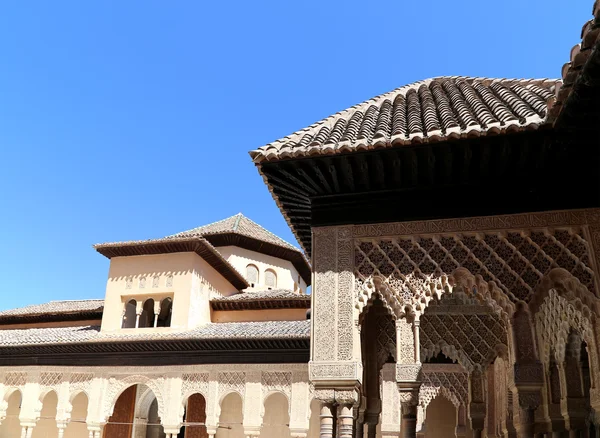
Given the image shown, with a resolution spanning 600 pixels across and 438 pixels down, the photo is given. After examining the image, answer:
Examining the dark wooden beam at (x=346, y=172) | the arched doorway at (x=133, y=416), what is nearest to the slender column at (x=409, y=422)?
the dark wooden beam at (x=346, y=172)

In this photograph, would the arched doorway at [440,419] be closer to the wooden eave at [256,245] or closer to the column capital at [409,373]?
the wooden eave at [256,245]

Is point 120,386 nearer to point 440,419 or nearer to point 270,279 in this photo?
point 270,279

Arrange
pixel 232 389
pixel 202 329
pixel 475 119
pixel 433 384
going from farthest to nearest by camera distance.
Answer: pixel 202 329
pixel 232 389
pixel 433 384
pixel 475 119

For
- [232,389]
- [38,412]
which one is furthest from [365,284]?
[38,412]

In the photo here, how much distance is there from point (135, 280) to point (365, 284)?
12.2m

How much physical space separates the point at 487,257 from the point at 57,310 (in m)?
16.8

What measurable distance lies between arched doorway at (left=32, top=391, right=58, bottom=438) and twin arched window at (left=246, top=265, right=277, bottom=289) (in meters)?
7.40

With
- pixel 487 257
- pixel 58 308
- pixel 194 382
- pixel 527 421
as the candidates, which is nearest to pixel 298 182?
pixel 487 257

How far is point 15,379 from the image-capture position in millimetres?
15859

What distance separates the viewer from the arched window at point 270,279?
2100 cm

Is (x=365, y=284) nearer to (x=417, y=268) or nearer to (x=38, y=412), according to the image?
(x=417, y=268)

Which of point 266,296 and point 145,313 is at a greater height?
point 266,296

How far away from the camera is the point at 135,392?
688 inches

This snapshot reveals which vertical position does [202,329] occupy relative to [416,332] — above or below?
above
